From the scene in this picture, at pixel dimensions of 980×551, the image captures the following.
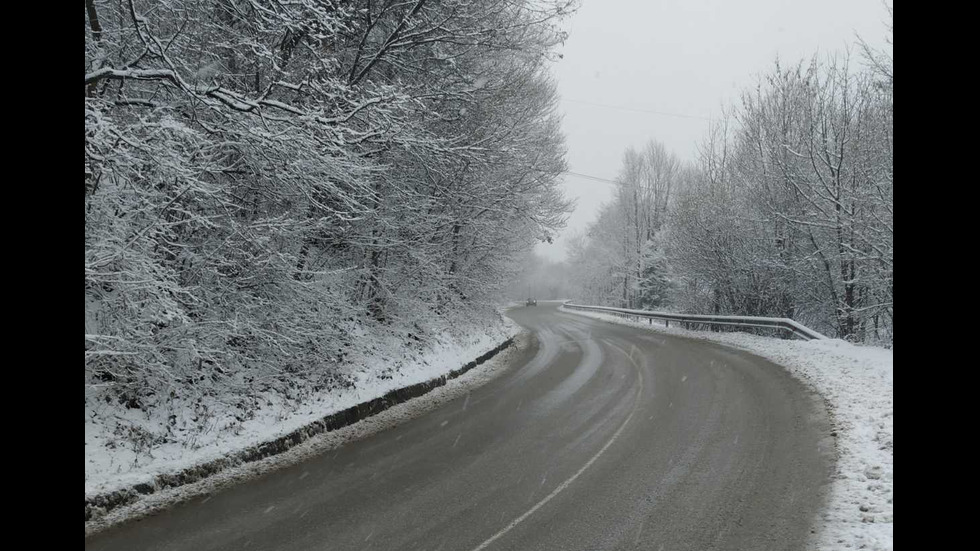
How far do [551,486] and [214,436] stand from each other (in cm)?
458

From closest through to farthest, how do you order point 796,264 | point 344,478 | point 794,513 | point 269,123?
point 794,513, point 344,478, point 269,123, point 796,264

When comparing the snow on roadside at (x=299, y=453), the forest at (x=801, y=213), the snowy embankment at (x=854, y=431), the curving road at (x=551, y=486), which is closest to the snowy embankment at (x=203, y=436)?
the snow on roadside at (x=299, y=453)

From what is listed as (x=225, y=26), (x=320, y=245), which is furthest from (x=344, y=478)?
(x=225, y=26)

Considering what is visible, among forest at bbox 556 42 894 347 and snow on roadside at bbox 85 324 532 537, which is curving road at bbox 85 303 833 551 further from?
forest at bbox 556 42 894 347

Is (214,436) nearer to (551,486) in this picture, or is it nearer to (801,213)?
(551,486)

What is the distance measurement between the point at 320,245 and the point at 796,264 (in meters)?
17.0

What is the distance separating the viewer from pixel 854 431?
7.13 m

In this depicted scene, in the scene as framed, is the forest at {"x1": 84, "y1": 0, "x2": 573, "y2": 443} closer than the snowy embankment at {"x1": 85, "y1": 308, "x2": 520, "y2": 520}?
No

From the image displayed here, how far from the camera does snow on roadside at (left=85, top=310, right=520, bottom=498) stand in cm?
562

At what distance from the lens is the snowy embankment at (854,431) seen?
449 cm

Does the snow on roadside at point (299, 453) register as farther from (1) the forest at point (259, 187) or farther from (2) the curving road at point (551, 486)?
(1) the forest at point (259, 187)

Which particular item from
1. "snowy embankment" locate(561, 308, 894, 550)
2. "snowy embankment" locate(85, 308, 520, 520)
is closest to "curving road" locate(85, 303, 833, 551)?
"snowy embankment" locate(561, 308, 894, 550)

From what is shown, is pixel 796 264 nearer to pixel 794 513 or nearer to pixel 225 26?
pixel 794 513
